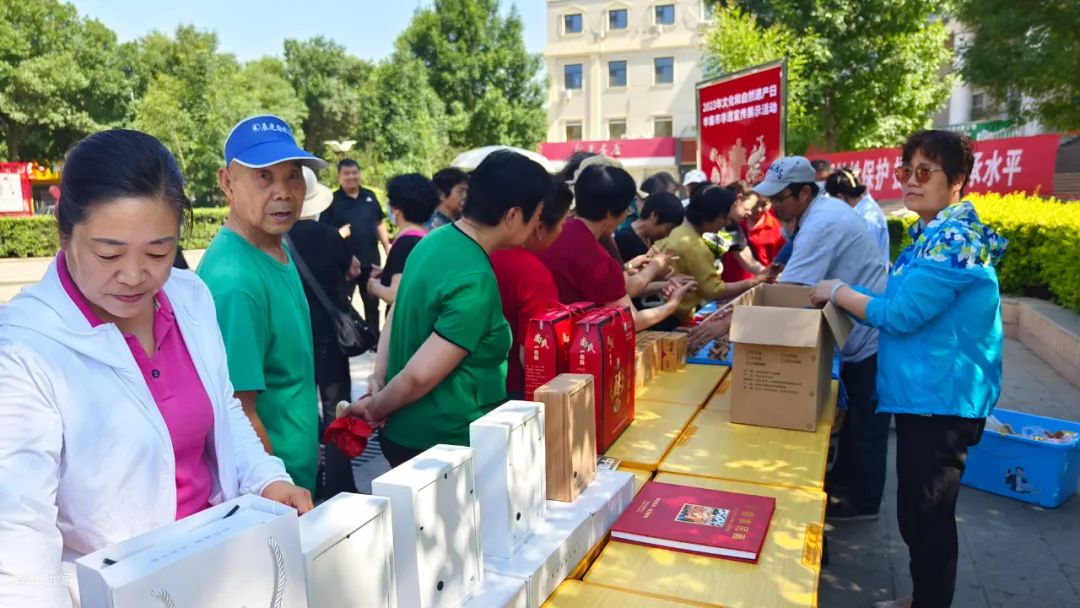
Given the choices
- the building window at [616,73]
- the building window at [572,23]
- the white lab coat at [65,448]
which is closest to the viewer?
the white lab coat at [65,448]

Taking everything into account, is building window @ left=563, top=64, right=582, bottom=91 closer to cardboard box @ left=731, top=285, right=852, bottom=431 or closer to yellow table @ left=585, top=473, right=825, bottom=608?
cardboard box @ left=731, top=285, right=852, bottom=431

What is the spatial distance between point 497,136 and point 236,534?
3110cm

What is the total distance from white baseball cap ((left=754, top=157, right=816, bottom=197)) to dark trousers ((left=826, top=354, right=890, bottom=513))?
90 cm

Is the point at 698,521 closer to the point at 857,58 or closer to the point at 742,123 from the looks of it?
the point at 742,123

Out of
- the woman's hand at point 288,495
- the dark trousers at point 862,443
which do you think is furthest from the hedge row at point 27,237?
the woman's hand at point 288,495

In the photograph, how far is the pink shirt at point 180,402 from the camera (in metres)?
1.25

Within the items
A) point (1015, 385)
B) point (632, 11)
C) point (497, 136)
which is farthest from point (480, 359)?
point (632, 11)

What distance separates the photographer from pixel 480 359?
6.43 ft

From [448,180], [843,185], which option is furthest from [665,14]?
[448,180]

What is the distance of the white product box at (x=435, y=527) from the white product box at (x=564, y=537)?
0.12m

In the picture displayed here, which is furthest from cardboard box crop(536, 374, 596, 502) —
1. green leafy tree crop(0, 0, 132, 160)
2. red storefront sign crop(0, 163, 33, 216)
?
green leafy tree crop(0, 0, 132, 160)

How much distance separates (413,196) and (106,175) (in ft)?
10.9

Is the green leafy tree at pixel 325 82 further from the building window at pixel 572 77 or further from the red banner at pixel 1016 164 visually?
the red banner at pixel 1016 164

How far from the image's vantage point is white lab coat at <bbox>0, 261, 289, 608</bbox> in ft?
3.09
